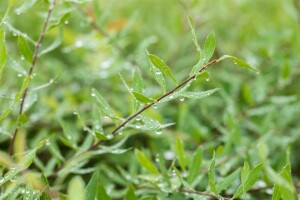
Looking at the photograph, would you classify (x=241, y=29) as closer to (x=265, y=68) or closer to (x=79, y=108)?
(x=265, y=68)

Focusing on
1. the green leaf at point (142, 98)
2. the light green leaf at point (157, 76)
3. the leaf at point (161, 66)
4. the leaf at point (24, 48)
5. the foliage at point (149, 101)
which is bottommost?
the foliage at point (149, 101)

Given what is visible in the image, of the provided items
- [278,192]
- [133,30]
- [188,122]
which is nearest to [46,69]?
[133,30]

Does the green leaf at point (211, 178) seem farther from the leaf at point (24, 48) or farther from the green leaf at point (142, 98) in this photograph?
the leaf at point (24, 48)

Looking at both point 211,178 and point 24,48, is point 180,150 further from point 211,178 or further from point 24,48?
point 24,48

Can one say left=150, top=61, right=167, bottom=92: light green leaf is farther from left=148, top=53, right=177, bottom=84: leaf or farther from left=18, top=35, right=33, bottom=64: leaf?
left=18, top=35, right=33, bottom=64: leaf

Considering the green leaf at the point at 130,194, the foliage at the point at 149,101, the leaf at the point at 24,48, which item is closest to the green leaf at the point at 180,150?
the foliage at the point at 149,101

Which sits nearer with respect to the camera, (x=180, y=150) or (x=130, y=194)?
(x=130, y=194)

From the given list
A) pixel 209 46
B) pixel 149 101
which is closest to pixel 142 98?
pixel 149 101
